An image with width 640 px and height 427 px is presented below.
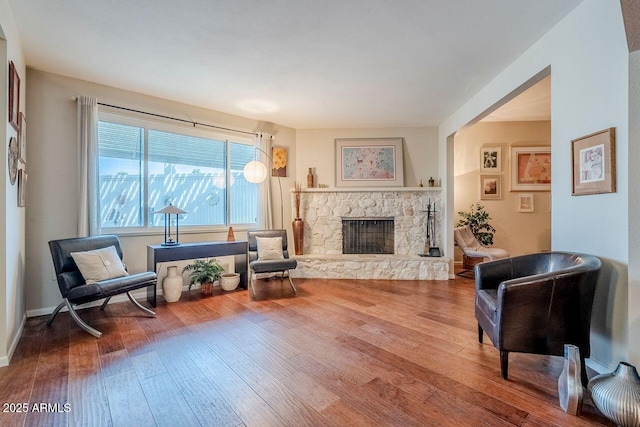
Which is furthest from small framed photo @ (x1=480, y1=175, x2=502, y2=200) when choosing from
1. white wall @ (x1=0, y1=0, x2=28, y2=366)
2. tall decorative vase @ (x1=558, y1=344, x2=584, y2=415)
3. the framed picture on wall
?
white wall @ (x1=0, y1=0, x2=28, y2=366)

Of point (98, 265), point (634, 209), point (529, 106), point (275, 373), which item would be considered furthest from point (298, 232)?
point (529, 106)

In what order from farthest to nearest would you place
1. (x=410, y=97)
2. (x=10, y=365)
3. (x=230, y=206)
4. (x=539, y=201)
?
(x=539, y=201) < (x=230, y=206) < (x=410, y=97) < (x=10, y=365)

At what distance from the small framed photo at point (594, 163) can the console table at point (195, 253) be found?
11.9 ft

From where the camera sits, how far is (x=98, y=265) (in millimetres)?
2730

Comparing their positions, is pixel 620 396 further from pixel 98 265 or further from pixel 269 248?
pixel 98 265

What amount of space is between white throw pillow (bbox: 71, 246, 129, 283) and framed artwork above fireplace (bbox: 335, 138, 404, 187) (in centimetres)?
346

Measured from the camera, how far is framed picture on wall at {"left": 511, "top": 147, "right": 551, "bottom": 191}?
5.35 metres

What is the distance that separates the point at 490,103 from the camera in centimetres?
331

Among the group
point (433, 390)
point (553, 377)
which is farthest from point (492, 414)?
point (553, 377)

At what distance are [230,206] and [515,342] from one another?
153 inches

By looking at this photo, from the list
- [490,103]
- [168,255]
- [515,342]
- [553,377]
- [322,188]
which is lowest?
[553,377]

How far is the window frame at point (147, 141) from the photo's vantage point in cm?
345

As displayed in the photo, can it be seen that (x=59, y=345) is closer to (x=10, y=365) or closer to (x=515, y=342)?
(x=10, y=365)

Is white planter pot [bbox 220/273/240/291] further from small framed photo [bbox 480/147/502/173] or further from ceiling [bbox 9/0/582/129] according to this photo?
small framed photo [bbox 480/147/502/173]
